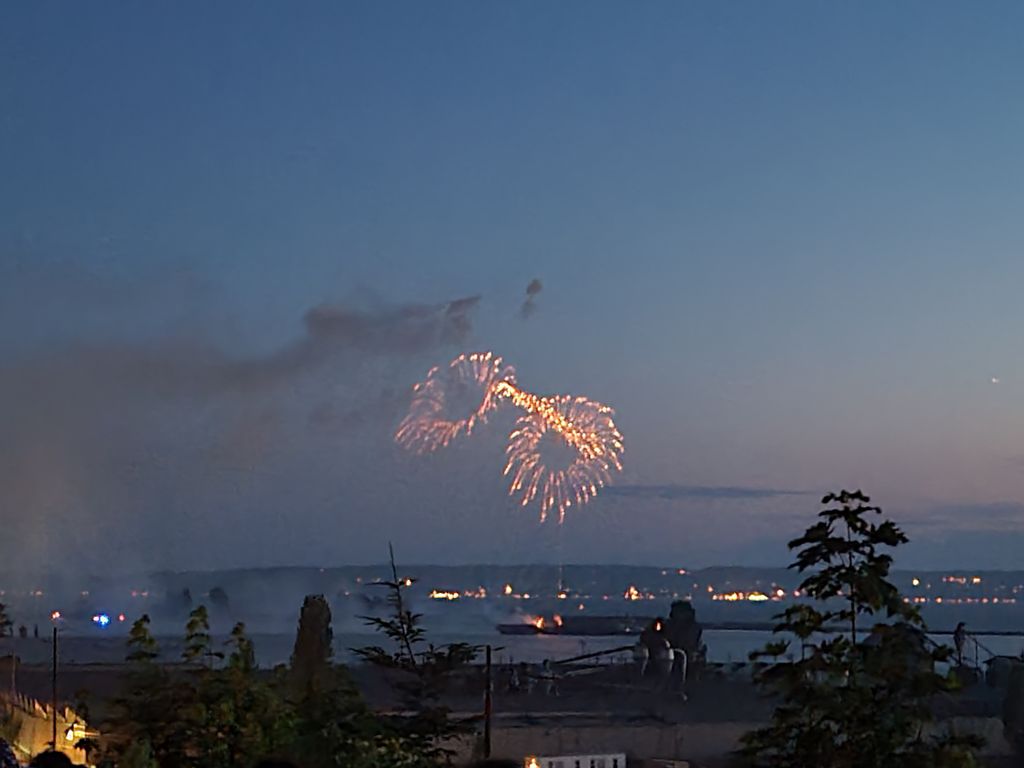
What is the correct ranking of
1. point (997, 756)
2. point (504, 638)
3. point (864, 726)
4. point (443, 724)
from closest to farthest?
point (864, 726) → point (443, 724) → point (997, 756) → point (504, 638)

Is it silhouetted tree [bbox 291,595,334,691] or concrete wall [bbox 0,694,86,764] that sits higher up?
silhouetted tree [bbox 291,595,334,691]

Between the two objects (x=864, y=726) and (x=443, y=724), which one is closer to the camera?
(x=864, y=726)

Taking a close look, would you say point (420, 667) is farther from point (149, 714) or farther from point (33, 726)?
point (33, 726)

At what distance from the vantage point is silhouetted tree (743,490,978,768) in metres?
8.23

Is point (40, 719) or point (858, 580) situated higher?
point (858, 580)

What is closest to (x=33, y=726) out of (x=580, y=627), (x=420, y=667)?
(x=420, y=667)

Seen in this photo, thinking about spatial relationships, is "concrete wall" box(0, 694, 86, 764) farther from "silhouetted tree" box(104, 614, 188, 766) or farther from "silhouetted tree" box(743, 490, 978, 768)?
"silhouetted tree" box(743, 490, 978, 768)

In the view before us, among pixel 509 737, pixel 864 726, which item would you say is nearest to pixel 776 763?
pixel 864 726

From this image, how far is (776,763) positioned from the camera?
28.2ft

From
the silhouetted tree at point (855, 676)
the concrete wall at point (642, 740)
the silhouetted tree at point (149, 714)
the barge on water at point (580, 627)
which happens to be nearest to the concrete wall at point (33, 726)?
the silhouetted tree at point (149, 714)

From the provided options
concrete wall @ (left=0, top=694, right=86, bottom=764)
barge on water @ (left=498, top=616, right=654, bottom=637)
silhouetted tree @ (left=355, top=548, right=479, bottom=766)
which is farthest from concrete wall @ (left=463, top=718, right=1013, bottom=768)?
barge on water @ (left=498, top=616, right=654, bottom=637)

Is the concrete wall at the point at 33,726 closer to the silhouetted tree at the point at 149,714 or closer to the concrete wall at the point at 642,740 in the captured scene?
the silhouetted tree at the point at 149,714

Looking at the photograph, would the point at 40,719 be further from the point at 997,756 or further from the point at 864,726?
the point at 864,726

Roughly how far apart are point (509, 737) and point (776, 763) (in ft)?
66.1
